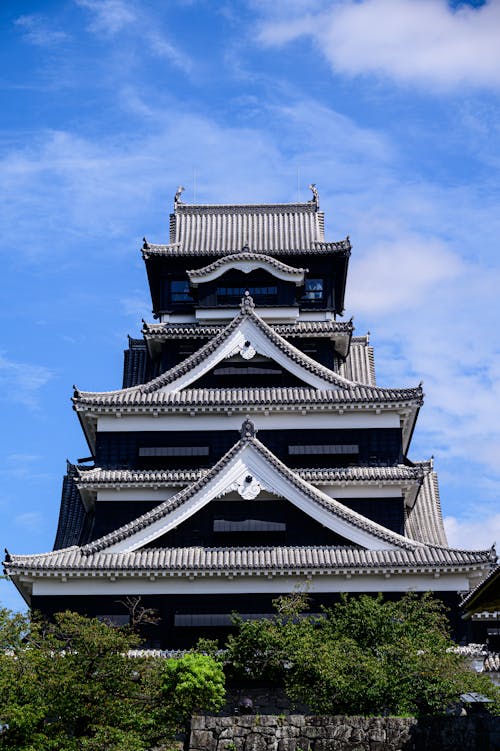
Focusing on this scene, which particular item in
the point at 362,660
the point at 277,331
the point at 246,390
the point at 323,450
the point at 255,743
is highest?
the point at 277,331

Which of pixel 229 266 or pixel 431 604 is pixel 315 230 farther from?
pixel 431 604

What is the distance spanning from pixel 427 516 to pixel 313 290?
8.91 meters

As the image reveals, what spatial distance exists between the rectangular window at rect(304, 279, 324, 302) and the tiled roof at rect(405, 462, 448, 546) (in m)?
6.87

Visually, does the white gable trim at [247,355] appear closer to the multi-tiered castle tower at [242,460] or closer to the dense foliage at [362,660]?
the multi-tiered castle tower at [242,460]

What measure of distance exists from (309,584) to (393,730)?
7.84 m

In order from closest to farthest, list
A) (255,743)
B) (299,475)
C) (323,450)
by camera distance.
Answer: (255,743) < (299,475) < (323,450)

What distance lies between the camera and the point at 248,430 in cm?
2966

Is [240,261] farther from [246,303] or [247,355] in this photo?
[247,355]

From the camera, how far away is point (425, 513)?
34.5 m

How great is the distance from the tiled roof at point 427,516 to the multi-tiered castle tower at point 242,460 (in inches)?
2.7

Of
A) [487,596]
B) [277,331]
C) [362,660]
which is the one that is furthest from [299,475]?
[487,596]

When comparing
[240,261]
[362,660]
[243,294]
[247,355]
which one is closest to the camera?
[362,660]

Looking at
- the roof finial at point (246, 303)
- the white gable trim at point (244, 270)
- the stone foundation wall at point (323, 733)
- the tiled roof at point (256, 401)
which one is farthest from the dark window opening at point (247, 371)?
the stone foundation wall at point (323, 733)

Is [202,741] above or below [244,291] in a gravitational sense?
below
